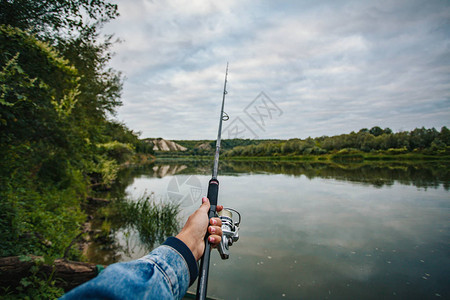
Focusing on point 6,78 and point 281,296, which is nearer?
point 6,78

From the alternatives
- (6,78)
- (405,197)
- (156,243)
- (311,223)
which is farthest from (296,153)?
(6,78)

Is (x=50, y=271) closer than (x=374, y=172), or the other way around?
(x=50, y=271)

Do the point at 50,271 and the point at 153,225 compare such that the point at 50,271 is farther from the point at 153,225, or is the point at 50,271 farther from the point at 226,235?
the point at 153,225

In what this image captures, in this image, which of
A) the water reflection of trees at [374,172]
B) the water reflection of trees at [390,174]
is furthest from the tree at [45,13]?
the water reflection of trees at [390,174]

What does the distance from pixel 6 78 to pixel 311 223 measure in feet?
29.7

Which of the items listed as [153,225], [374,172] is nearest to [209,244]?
[153,225]

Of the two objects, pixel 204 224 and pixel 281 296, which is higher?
pixel 204 224

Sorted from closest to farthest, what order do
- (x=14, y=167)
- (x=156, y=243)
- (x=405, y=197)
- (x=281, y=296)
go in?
(x=14, y=167) → (x=281, y=296) → (x=156, y=243) → (x=405, y=197)

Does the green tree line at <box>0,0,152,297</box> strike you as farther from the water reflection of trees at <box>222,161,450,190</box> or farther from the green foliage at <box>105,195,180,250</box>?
the water reflection of trees at <box>222,161,450,190</box>

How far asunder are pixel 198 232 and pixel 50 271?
2796 mm

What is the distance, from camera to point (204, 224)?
1.29 meters

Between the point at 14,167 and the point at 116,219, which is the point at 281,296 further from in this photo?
the point at 116,219

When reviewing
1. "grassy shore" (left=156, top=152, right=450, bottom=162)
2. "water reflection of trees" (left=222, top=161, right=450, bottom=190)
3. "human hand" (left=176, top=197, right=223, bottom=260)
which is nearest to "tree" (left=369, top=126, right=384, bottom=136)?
"grassy shore" (left=156, top=152, right=450, bottom=162)

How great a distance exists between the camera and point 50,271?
276 cm
